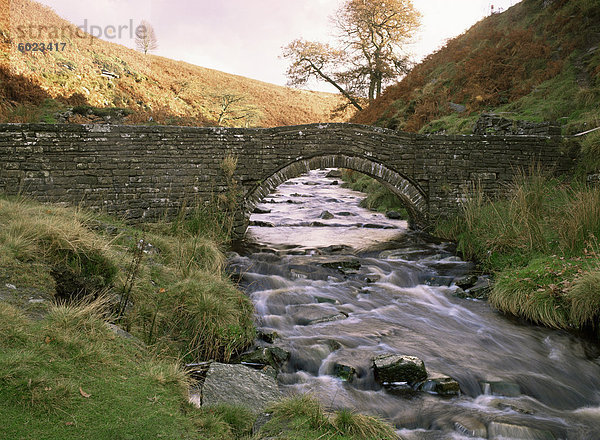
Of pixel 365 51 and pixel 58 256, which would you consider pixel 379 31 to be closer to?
pixel 365 51

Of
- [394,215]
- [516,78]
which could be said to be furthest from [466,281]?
[516,78]

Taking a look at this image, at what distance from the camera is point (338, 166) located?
9.77 m

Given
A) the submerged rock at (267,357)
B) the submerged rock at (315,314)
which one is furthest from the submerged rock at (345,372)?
the submerged rock at (315,314)

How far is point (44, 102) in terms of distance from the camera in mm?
16125

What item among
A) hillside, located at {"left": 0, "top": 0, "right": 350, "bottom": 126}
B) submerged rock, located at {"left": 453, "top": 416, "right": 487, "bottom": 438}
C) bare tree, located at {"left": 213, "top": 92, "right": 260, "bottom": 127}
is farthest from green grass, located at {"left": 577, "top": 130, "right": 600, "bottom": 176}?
bare tree, located at {"left": 213, "top": 92, "right": 260, "bottom": 127}

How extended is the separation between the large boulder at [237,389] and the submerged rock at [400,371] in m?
1.19

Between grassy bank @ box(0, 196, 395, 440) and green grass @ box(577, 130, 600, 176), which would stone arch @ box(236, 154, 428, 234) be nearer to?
green grass @ box(577, 130, 600, 176)

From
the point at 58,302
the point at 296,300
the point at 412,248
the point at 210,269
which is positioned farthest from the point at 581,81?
the point at 58,302

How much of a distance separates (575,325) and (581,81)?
10697mm

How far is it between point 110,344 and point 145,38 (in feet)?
116

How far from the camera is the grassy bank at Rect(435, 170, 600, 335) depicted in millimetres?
5234

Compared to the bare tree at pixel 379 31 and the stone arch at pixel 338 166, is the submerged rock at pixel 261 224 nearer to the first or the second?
the stone arch at pixel 338 166

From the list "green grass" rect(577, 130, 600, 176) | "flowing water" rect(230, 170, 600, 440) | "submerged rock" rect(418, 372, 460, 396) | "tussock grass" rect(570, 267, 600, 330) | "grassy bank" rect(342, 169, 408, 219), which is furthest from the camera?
"grassy bank" rect(342, 169, 408, 219)

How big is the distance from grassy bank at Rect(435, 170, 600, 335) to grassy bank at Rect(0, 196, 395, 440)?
3547mm
